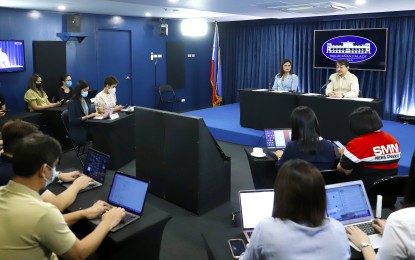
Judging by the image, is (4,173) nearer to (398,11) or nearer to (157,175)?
(157,175)

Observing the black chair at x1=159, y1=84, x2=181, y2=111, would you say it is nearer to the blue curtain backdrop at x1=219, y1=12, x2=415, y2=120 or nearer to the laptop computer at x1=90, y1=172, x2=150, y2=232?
the blue curtain backdrop at x1=219, y1=12, x2=415, y2=120

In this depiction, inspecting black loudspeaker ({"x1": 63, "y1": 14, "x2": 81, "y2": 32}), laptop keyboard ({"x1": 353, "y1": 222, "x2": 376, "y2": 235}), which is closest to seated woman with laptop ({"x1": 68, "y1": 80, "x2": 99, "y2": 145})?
black loudspeaker ({"x1": 63, "y1": 14, "x2": 81, "y2": 32})

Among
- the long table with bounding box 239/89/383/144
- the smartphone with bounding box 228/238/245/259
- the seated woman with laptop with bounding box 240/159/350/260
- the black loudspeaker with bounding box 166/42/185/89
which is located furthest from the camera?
the black loudspeaker with bounding box 166/42/185/89

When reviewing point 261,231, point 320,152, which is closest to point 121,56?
point 320,152

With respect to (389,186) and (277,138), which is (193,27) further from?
(389,186)

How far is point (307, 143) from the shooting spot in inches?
119

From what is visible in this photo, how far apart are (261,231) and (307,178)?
272mm

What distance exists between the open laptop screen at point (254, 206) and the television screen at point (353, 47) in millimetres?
6939

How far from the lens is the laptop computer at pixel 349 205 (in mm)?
2158

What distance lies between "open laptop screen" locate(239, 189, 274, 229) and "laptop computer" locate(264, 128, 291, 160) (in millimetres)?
1739

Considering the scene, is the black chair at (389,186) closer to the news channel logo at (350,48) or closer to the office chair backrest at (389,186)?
the office chair backrest at (389,186)

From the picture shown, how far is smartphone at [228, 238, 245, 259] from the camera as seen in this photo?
1.91m

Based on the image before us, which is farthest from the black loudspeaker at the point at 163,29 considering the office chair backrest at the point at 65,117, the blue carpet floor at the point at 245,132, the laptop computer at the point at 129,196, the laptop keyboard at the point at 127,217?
the laptop keyboard at the point at 127,217

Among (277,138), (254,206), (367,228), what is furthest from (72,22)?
(367,228)
